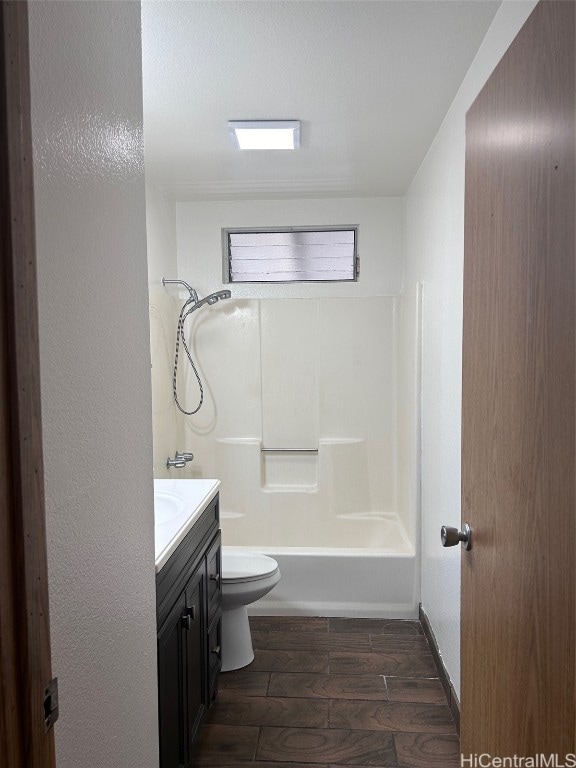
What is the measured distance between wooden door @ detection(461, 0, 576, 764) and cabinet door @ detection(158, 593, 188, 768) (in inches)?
31.0

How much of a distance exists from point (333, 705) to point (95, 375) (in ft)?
6.69

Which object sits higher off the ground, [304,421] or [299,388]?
[299,388]

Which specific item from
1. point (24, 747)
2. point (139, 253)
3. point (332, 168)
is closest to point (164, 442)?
point (332, 168)

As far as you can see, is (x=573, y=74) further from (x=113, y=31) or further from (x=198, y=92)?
(x=198, y=92)

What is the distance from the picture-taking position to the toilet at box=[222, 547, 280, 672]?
2.84 m

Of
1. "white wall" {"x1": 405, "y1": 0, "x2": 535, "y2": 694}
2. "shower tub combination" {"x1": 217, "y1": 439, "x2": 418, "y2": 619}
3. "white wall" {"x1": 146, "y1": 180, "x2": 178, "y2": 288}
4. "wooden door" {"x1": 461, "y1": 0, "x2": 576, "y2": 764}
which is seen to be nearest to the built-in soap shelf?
"shower tub combination" {"x1": 217, "y1": 439, "x2": 418, "y2": 619}

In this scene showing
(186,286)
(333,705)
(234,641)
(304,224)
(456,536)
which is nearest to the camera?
(456,536)

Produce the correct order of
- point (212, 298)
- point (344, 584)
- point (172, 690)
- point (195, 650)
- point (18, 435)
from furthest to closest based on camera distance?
point (212, 298) < point (344, 584) < point (195, 650) < point (172, 690) < point (18, 435)

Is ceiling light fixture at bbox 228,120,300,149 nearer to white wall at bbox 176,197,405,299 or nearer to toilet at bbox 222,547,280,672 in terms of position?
white wall at bbox 176,197,405,299

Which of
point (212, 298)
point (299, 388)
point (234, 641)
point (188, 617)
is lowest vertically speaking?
point (234, 641)

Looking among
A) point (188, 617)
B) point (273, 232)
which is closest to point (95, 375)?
point (188, 617)

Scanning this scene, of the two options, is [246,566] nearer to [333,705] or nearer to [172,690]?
[333,705]

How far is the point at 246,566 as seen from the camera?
9.82 feet

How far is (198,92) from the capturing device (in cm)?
230
